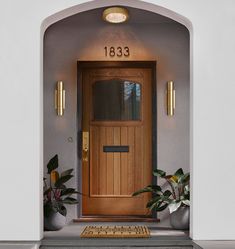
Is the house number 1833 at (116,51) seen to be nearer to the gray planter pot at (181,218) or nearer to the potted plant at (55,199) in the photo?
the potted plant at (55,199)

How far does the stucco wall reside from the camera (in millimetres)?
4938

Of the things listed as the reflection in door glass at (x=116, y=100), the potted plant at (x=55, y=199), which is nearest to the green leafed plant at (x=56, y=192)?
the potted plant at (x=55, y=199)

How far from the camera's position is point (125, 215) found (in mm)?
4957

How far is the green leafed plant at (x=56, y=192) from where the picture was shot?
4230mm

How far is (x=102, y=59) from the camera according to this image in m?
4.94

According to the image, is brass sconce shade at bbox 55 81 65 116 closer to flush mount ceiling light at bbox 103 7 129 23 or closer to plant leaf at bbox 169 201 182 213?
flush mount ceiling light at bbox 103 7 129 23

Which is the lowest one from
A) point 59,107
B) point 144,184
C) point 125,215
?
point 125,215

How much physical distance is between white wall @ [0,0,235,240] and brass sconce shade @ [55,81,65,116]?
1.27 metres

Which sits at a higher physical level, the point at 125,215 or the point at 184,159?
the point at 184,159
